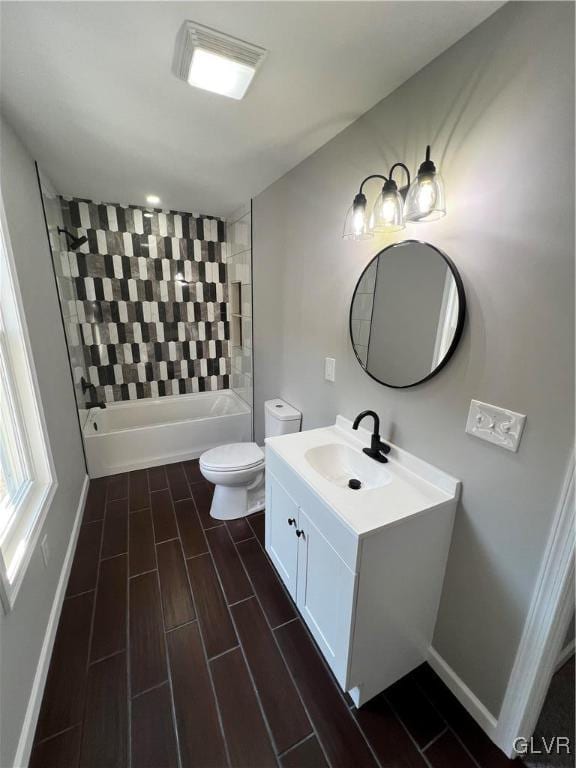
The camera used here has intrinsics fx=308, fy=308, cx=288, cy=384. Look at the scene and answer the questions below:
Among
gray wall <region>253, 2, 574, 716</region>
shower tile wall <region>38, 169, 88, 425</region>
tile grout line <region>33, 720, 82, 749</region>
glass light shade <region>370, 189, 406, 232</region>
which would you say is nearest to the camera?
gray wall <region>253, 2, 574, 716</region>

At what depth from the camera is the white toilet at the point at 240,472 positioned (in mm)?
2111

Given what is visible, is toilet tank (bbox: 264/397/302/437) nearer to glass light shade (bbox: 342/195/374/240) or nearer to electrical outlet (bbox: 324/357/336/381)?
electrical outlet (bbox: 324/357/336/381)

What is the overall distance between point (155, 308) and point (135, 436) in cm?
139

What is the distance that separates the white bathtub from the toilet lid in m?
0.82

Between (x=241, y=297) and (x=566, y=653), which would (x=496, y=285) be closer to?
(x=566, y=653)

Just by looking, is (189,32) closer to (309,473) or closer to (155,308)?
(309,473)

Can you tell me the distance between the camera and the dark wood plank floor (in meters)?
1.08

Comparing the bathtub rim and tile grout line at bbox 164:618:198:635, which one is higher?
the bathtub rim

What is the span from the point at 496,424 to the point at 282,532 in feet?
3.69

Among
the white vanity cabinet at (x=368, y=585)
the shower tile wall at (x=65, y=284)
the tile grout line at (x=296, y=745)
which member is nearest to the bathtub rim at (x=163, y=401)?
the shower tile wall at (x=65, y=284)

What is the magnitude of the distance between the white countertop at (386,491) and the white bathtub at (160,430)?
1.66m

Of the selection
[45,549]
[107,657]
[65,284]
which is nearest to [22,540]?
[45,549]

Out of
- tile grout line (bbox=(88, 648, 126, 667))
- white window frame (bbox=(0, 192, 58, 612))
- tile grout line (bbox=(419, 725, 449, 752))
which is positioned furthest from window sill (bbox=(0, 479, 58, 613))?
tile grout line (bbox=(419, 725, 449, 752))

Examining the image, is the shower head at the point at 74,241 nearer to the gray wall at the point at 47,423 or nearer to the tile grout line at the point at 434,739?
the gray wall at the point at 47,423
